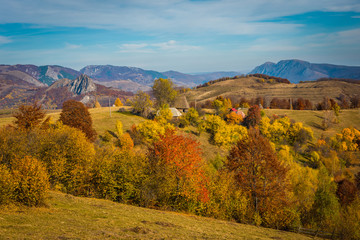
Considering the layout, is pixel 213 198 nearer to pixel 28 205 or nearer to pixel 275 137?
pixel 28 205

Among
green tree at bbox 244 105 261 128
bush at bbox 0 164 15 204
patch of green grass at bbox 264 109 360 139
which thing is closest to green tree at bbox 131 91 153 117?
green tree at bbox 244 105 261 128

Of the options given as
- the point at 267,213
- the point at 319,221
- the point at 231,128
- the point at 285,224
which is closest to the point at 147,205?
the point at 267,213

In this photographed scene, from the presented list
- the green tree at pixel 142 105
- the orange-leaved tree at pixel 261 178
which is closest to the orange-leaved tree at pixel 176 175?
the orange-leaved tree at pixel 261 178

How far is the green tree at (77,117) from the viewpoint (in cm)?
4959

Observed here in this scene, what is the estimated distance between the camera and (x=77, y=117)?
50406mm

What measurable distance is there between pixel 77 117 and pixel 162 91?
48387mm

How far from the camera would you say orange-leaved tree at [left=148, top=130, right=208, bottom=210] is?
27328mm

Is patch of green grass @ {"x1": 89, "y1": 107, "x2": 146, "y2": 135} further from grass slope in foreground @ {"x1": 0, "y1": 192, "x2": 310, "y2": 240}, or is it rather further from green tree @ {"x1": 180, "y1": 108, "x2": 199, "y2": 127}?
grass slope in foreground @ {"x1": 0, "y1": 192, "x2": 310, "y2": 240}

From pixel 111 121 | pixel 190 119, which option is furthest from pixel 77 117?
pixel 190 119

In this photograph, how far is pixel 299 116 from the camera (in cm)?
10425

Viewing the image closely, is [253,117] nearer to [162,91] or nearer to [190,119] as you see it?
[190,119]

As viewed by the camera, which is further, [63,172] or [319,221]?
[319,221]

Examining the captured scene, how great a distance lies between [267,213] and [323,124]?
83.3 meters

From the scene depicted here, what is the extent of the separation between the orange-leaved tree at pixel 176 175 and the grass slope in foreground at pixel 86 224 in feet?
23.5
